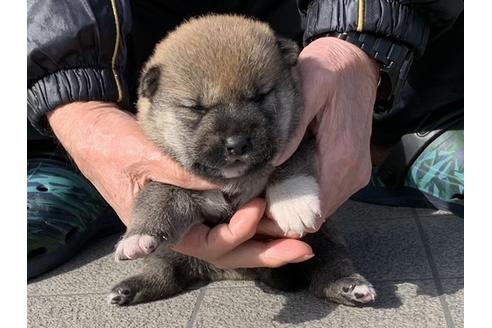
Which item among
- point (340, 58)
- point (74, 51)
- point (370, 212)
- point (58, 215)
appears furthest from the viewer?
point (370, 212)

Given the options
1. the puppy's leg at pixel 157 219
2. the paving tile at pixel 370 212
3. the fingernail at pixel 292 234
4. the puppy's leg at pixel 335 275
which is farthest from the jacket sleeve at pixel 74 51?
the paving tile at pixel 370 212

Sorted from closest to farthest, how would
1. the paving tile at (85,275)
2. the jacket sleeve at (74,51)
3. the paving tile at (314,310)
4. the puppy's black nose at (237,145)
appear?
the puppy's black nose at (237,145) → the paving tile at (314,310) → the jacket sleeve at (74,51) → the paving tile at (85,275)

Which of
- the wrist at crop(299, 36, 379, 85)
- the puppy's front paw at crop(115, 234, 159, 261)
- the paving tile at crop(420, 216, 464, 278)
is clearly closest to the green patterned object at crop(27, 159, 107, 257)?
the puppy's front paw at crop(115, 234, 159, 261)

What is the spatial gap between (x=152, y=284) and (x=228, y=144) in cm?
82

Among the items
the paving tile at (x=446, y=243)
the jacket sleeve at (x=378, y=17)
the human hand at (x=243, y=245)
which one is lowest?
the paving tile at (x=446, y=243)

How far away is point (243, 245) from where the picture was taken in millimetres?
2744

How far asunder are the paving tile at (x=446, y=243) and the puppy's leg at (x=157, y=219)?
3.55ft

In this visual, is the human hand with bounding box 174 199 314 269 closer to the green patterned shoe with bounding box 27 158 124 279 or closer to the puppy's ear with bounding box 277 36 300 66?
the puppy's ear with bounding box 277 36 300 66

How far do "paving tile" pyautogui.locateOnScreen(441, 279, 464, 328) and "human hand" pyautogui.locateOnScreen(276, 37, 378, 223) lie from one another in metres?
0.55

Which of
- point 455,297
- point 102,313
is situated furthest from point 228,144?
point 455,297

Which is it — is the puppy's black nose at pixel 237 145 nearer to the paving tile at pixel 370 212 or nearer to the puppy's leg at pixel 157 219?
the puppy's leg at pixel 157 219

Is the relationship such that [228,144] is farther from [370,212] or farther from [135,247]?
[370,212]

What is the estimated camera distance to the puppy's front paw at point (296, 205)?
102 inches

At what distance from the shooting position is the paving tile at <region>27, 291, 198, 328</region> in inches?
105
